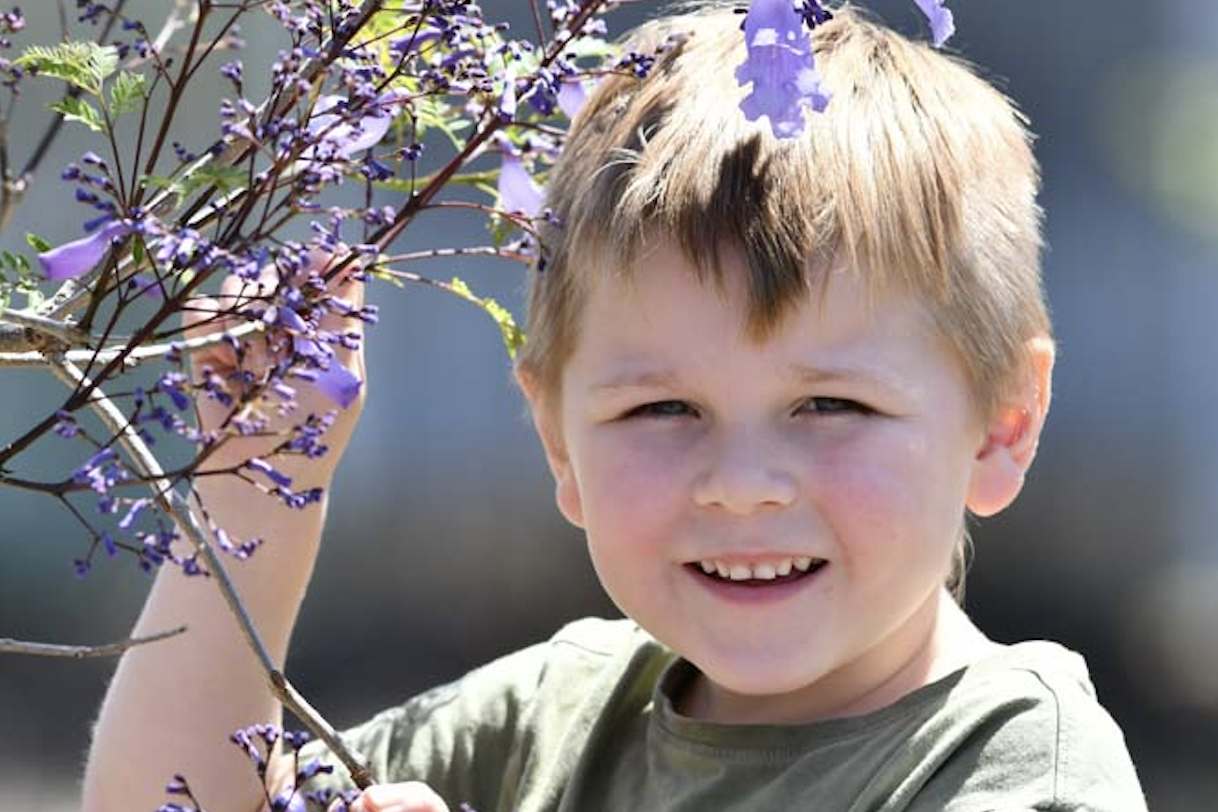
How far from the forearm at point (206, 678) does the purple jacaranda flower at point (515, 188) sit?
0.49 metres

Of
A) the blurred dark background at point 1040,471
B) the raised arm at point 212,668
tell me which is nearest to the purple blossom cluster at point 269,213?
the raised arm at point 212,668

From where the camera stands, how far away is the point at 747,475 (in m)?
1.87

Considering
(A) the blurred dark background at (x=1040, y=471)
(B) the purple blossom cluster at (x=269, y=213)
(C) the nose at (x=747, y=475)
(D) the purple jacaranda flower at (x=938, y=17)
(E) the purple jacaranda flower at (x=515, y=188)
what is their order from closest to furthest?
(B) the purple blossom cluster at (x=269, y=213), (D) the purple jacaranda flower at (x=938, y=17), (E) the purple jacaranda flower at (x=515, y=188), (C) the nose at (x=747, y=475), (A) the blurred dark background at (x=1040, y=471)

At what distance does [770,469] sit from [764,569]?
103mm

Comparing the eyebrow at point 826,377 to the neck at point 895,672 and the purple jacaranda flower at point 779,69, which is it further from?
the purple jacaranda flower at point 779,69

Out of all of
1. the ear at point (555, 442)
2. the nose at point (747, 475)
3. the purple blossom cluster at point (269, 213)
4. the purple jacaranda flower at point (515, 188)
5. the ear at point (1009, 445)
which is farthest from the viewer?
the ear at point (555, 442)

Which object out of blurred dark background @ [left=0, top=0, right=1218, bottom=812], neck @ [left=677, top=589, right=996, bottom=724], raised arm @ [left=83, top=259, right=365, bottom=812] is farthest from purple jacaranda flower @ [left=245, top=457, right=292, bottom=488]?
blurred dark background @ [left=0, top=0, right=1218, bottom=812]

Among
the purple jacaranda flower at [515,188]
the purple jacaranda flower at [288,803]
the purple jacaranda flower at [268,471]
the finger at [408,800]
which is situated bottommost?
the finger at [408,800]

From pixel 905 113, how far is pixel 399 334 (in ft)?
16.5

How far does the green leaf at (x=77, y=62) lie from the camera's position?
1.35m

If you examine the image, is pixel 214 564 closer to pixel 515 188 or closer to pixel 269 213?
pixel 269 213

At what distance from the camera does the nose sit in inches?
73.4

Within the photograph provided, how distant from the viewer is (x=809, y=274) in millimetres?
1867

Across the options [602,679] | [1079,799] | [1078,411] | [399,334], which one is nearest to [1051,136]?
[1078,411]
